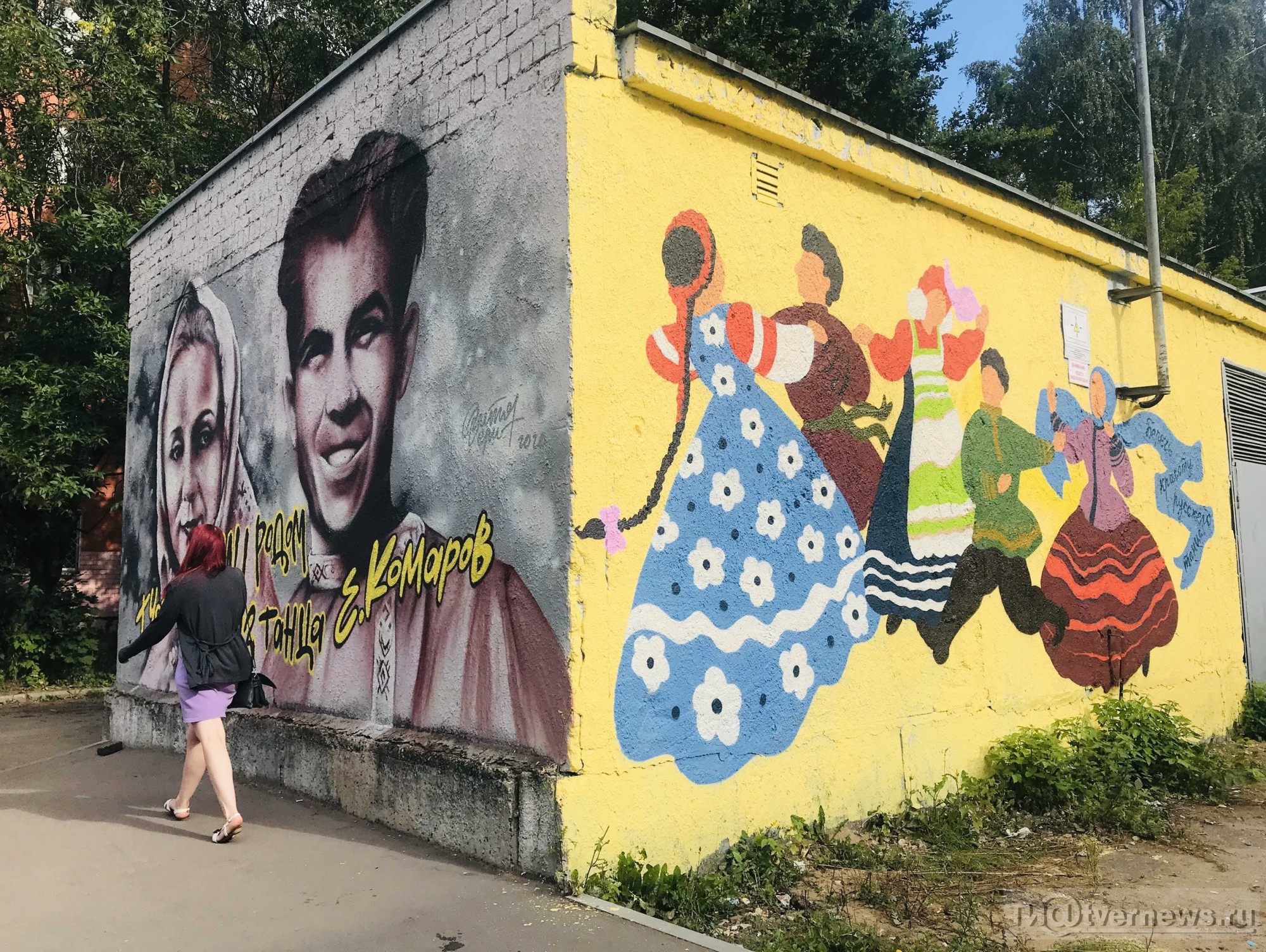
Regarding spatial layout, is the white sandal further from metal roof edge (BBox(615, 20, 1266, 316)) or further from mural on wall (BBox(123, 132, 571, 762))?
metal roof edge (BBox(615, 20, 1266, 316))

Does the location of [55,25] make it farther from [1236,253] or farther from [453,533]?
[1236,253]

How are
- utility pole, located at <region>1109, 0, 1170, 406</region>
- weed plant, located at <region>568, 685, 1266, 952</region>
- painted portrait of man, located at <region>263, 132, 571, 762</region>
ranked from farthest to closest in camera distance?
utility pole, located at <region>1109, 0, 1170, 406</region>
painted portrait of man, located at <region>263, 132, 571, 762</region>
weed plant, located at <region>568, 685, 1266, 952</region>

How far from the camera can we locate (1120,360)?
8.76 metres

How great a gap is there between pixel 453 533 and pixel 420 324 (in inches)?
50.0

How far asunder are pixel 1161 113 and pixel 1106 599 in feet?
60.9

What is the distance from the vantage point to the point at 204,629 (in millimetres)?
5340

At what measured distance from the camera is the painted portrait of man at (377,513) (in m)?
4.94

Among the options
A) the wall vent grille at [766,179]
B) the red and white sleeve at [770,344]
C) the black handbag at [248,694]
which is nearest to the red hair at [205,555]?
the black handbag at [248,694]

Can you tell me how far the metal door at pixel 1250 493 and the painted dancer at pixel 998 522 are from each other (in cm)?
381

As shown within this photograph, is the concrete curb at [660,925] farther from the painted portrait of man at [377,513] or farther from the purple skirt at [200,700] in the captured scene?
the purple skirt at [200,700]

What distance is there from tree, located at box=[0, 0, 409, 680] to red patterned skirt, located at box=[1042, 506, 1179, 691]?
434 inches

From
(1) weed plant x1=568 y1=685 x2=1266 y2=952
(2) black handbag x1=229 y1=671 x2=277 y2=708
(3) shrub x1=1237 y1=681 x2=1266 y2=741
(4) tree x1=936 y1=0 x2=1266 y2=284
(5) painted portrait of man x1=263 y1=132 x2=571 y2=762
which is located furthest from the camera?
(4) tree x1=936 y1=0 x2=1266 y2=284

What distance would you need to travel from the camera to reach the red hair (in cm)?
550
